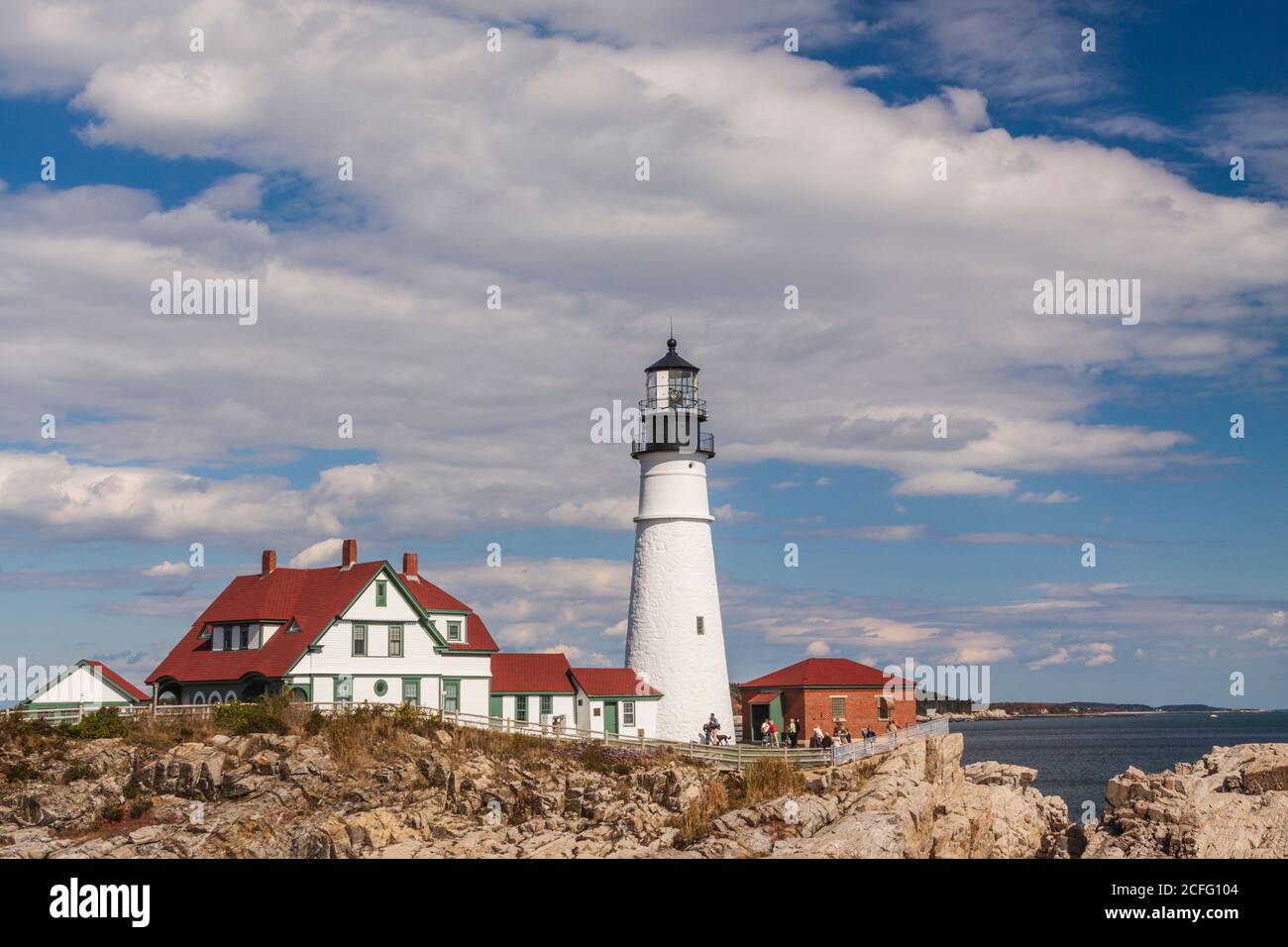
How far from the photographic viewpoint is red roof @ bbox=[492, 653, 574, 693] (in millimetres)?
47156

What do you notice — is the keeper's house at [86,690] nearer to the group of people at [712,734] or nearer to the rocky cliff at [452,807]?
the rocky cliff at [452,807]

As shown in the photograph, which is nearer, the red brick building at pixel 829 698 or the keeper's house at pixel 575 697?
the keeper's house at pixel 575 697

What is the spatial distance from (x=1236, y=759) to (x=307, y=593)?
32.8m

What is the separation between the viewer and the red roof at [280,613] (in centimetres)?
Answer: 4231

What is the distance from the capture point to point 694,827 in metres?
33.5

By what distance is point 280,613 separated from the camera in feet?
145

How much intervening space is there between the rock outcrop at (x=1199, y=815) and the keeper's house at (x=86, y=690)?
105ft

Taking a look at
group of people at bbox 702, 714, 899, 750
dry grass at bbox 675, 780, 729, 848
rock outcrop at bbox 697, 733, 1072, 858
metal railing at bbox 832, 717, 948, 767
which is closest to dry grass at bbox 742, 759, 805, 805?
dry grass at bbox 675, 780, 729, 848

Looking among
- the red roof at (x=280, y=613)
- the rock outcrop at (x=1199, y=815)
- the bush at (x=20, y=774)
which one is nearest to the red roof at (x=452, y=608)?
the red roof at (x=280, y=613)

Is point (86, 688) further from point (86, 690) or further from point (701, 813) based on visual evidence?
point (701, 813)
